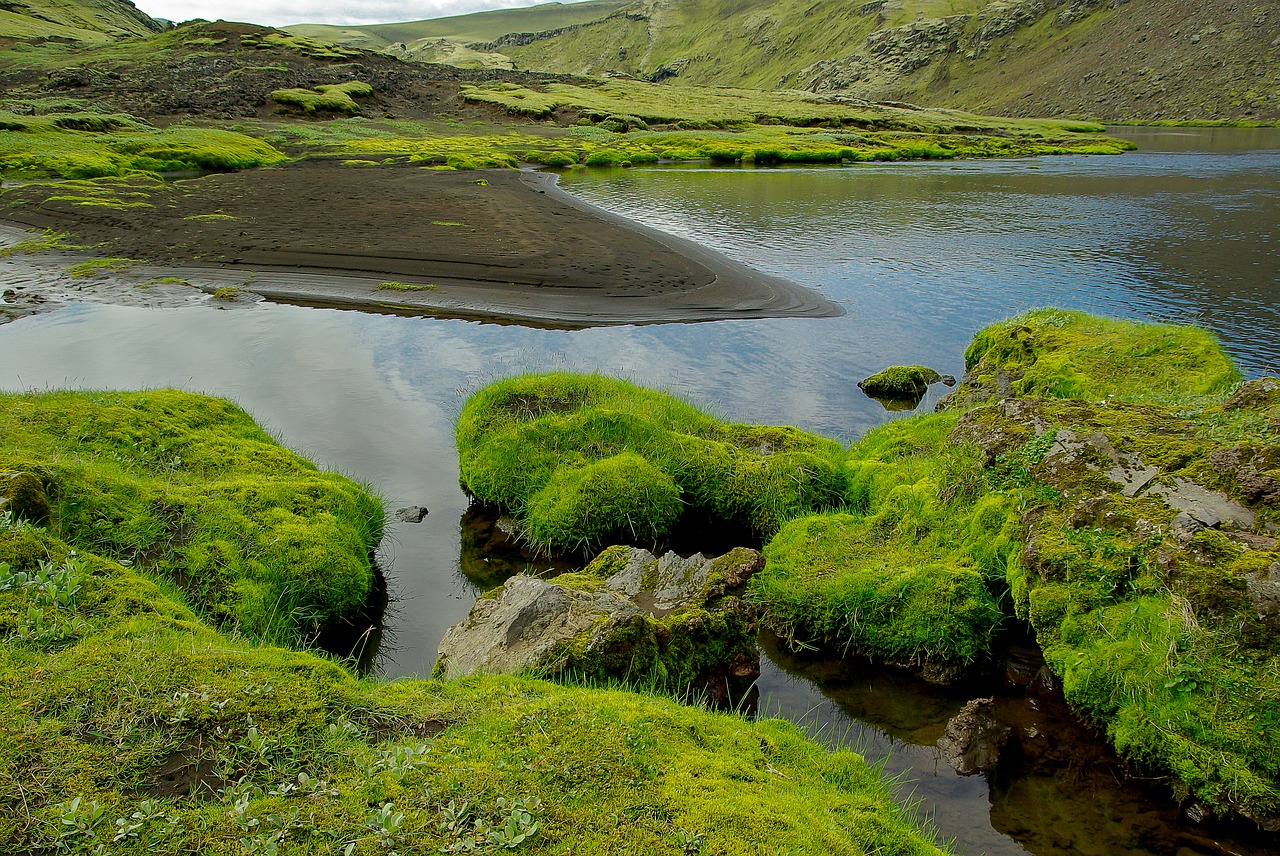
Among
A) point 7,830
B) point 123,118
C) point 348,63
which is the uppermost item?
point 348,63

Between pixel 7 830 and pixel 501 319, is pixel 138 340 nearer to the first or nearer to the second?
pixel 501 319

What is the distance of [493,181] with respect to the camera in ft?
148

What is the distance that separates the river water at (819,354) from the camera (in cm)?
712

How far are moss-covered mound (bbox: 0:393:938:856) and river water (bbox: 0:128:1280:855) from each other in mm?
1943

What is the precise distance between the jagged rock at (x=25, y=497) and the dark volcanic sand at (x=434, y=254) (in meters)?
15.6

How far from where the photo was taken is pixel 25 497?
22.7ft

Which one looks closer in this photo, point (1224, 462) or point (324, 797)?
point (324, 797)

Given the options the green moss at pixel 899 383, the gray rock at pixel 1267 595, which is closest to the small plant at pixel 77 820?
the gray rock at pixel 1267 595

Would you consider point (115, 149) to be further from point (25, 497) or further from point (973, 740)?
point (973, 740)

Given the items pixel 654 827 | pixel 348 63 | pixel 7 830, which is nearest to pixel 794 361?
pixel 654 827

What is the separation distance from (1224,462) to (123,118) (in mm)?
68368

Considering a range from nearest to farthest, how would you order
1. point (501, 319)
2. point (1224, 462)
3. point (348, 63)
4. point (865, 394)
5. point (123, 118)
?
point (1224, 462), point (865, 394), point (501, 319), point (123, 118), point (348, 63)

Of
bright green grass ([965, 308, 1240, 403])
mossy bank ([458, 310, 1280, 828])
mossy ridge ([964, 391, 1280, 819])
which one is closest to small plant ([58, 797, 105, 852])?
mossy bank ([458, 310, 1280, 828])

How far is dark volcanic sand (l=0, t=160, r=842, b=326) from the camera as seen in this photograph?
2362 centimetres
